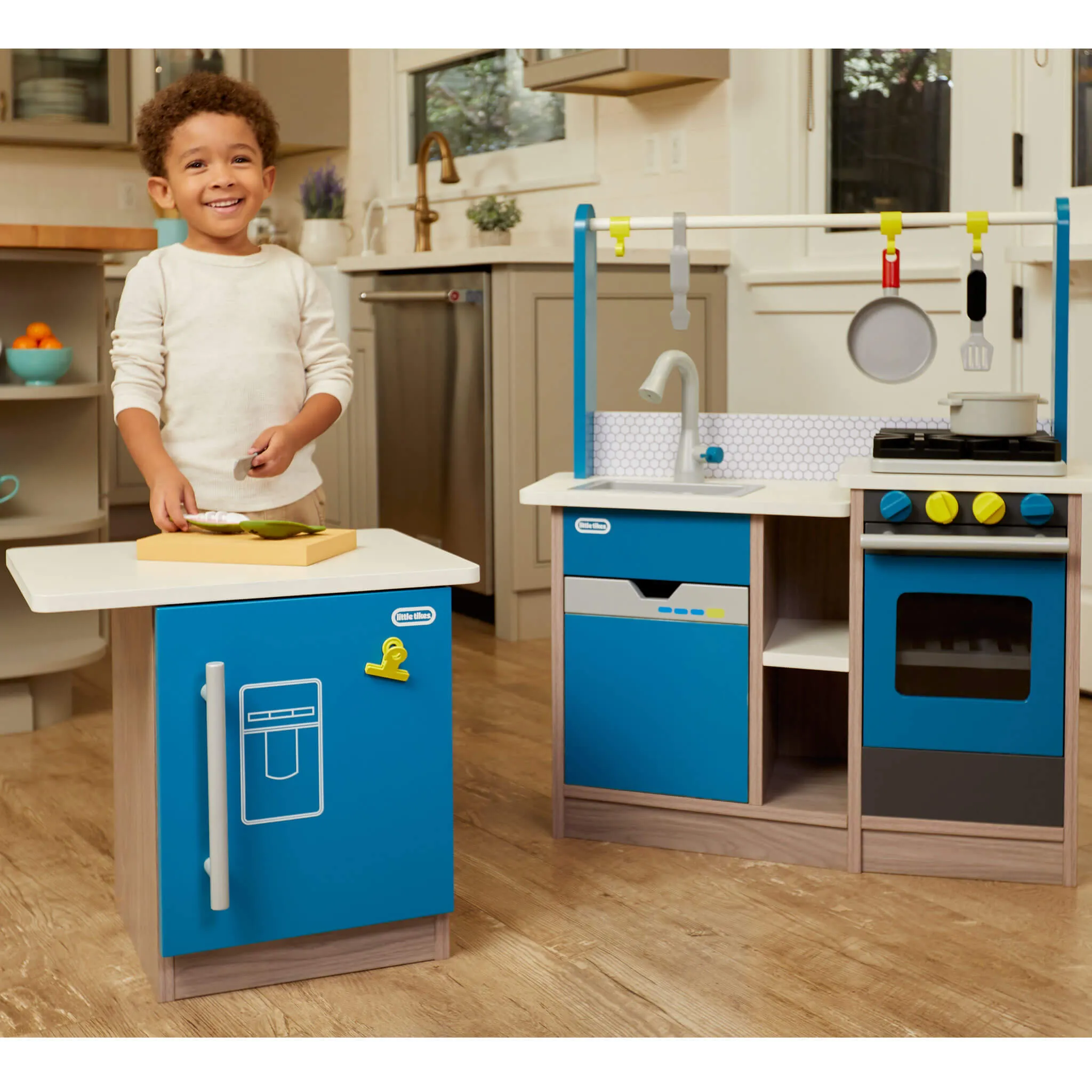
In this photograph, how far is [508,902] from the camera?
221 cm

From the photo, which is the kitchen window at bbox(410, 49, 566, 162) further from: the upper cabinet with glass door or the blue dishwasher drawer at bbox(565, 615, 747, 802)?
the blue dishwasher drawer at bbox(565, 615, 747, 802)

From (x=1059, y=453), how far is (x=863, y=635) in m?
0.42

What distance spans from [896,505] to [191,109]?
1225 millimetres

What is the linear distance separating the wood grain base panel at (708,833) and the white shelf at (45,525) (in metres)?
1.38

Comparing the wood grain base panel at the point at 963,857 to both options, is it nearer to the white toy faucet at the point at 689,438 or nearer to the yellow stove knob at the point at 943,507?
the yellow stove knob at the point at 943,507

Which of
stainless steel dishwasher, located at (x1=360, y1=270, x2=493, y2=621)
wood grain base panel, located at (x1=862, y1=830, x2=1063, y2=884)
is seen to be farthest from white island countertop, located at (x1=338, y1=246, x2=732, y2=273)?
wood grain base panel, located at (x1=862, y1=830, x2=1063, y2=884)

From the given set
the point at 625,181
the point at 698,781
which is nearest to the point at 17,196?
the point at 625,181

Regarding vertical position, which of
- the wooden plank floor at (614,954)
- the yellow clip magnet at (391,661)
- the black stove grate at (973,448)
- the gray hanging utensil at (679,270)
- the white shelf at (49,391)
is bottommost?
the wooden plank floor at (614,954)

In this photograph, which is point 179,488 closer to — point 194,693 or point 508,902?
point 194,693

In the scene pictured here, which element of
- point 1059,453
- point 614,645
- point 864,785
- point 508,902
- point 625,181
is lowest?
point 508,902

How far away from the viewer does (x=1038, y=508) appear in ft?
7.16

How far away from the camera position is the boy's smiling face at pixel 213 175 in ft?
6.98

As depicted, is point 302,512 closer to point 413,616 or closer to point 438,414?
point 413,616

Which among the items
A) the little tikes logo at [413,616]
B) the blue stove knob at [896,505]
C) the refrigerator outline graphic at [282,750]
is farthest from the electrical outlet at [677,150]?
the refrigerator outline graphic at [282,750]
